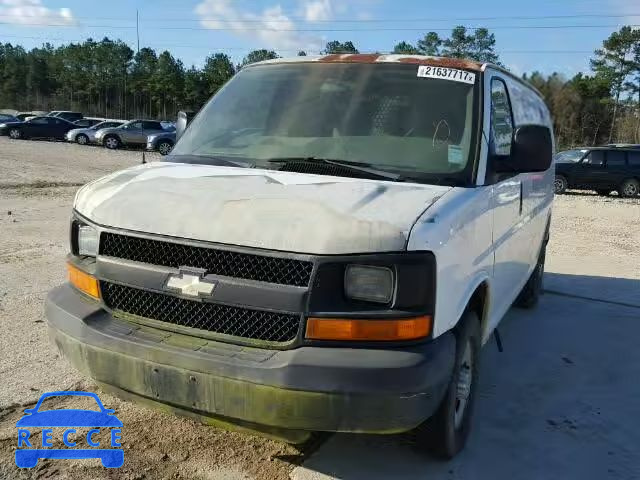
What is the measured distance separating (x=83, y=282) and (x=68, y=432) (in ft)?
2.95

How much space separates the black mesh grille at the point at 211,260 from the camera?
258 centimetres

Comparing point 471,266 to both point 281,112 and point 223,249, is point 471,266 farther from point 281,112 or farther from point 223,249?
point 281,112

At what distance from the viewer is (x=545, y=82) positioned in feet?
228

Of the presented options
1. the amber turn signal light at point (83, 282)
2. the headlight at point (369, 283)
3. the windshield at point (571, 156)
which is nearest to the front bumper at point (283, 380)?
the headlight at point (369, 283)

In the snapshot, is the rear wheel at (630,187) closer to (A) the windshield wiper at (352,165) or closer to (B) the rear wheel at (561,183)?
(B) the rear wheel at (561,183)

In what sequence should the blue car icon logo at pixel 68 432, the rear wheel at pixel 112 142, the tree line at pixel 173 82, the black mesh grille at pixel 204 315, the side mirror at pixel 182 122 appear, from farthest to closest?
1. the tree line at pixel 173 82
2. the rear wheel at pixel 112 142
3. the side mirror at pixel 182 122
4. the blue car icon logo at pixel 68 432
5. the black mesh grille at pixel 204 315

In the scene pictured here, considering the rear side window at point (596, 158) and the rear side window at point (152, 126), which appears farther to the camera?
the rear side window at point (152, 126)

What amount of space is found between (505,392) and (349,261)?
2.32 meters

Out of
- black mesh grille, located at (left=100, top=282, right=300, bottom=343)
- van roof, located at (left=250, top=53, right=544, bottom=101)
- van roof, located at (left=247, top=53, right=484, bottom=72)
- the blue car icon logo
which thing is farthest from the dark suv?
black mesh grille, located at (left=100, top=282, right=300, bottom=343)

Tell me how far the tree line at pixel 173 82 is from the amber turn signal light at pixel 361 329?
5462 cm

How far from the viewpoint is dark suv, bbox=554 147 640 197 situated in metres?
20.9

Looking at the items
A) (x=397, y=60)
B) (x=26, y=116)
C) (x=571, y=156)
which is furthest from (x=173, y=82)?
(x=397, y=60)

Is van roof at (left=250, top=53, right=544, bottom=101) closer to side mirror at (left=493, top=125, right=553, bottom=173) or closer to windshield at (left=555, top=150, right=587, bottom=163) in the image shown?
side mirror at (left=493, top=125, right=553, bottom=173)

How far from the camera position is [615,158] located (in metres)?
20.9
